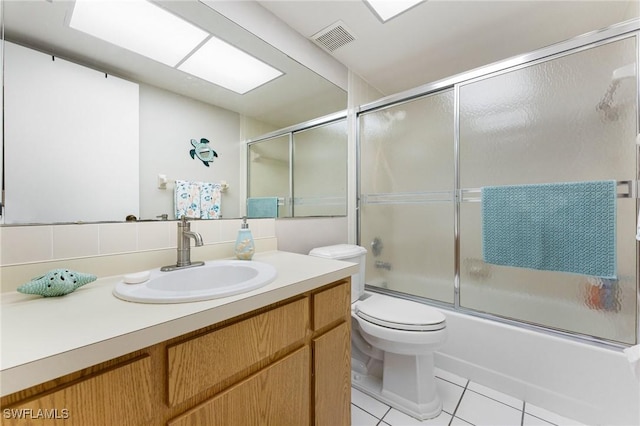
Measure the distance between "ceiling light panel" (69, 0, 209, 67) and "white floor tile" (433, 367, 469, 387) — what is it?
2.11 metres

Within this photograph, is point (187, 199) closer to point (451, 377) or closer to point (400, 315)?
point (400, 315)

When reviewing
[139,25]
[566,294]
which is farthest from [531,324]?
[139,25]

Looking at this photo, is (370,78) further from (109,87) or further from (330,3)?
(109,87)

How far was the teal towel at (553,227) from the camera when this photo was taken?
47.4 inches

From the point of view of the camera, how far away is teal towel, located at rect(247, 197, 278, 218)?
1.32 meters

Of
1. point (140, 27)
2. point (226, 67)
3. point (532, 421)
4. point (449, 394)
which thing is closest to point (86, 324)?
point (140, 27)

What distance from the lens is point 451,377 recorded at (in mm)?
1555

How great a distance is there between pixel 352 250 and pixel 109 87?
1328 millimetres

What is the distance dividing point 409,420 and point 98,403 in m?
1.32

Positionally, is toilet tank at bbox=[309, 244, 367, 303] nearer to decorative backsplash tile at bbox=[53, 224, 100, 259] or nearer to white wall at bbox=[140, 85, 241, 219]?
white wall at bbox=[140, 85, 241, 219]

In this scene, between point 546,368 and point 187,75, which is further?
point 546,368

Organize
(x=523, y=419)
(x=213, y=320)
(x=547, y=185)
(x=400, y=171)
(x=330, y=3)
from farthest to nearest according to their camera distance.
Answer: (x=400, y=171), (x=330, y=3), (x=547, y=185), (x=523, y=419), (x=213, y=320)

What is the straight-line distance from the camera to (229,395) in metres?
0.61

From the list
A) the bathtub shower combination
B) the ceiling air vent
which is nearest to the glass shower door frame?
the bathtub shower combination
